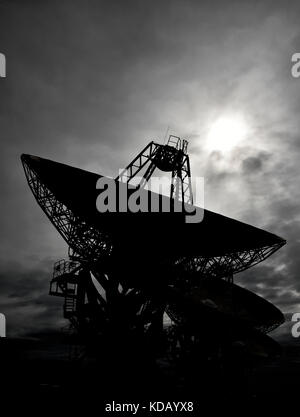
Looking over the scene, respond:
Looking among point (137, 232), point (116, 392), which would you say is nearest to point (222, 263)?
point (137, 232)

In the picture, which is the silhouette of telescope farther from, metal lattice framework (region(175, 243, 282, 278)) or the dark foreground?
the dark foreground

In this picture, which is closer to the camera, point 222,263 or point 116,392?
point 116,392

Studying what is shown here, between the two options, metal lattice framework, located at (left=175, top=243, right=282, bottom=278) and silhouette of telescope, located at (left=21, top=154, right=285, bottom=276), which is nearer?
silhouette of telescope, located at (left=21, top=154, right=285, bottom=276)

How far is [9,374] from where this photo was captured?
92.4 ft

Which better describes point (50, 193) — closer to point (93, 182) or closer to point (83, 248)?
point (93, 182)

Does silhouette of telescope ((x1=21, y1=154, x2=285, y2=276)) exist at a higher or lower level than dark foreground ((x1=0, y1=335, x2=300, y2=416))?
higher

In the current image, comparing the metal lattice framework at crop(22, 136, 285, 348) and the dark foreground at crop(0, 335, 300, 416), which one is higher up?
the metal lattice framework at crop(22, 136, 285, 348)

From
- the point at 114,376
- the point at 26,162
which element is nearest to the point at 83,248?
the point at 26,162

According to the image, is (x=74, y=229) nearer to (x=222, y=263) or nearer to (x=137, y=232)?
(x=137, y=232)

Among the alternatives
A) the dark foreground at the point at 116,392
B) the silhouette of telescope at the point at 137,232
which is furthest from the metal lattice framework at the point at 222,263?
the dark foreground at the point at 116,392

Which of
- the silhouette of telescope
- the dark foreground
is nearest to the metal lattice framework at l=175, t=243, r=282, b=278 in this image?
the silhouette of telescope

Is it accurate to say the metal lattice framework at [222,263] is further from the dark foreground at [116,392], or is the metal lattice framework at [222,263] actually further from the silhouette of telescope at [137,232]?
the dark foreground at [116,392]

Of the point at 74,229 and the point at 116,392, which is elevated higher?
the point at 74,229
